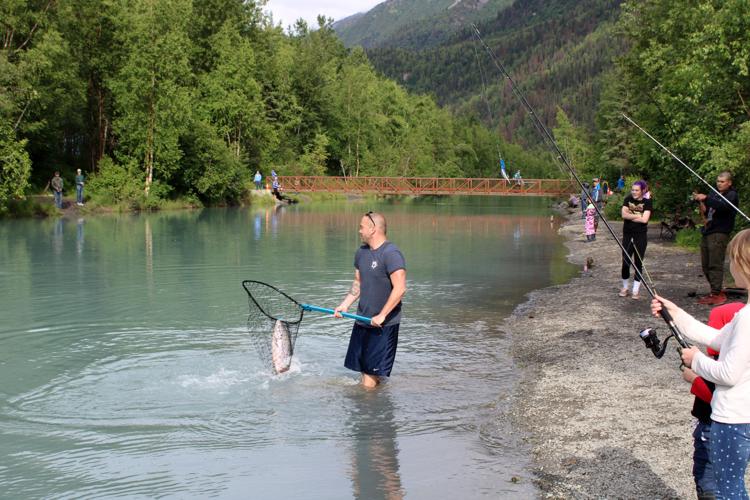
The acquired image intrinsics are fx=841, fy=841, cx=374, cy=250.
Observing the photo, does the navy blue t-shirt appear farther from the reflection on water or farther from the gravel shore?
the gravel shore

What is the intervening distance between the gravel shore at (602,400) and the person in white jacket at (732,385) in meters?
1.66

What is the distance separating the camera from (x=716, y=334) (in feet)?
15.3

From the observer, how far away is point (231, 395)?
31.5 ft

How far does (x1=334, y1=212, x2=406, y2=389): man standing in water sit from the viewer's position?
348 inches

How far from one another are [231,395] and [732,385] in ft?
20.9

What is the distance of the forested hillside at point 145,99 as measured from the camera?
4331cm

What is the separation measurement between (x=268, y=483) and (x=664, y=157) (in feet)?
64.3

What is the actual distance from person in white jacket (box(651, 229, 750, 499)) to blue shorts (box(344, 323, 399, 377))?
4.77 metres

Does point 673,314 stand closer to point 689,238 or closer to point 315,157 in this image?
point 689,238

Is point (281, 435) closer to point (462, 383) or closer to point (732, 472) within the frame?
point (462, 383)

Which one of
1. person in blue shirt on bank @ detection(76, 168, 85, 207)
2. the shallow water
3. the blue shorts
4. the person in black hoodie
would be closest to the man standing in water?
the blue shorts

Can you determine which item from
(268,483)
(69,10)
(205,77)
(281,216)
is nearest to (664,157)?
(268,483)

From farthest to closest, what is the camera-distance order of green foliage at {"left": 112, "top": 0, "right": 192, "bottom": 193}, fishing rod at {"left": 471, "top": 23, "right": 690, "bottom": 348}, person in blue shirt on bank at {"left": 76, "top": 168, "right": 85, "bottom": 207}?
green foliage at {"left": 112, "top": 0, "right": 192, "bottom": 193}
person in blue shirt on bank at {"left": 76, "top": 168, "right": 85, "bottom": 207}
fishing rod at {"left": 471, "top": 23, "right": 690, "bottom": 348}

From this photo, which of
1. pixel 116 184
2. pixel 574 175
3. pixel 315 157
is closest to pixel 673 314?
pixel 574 175
